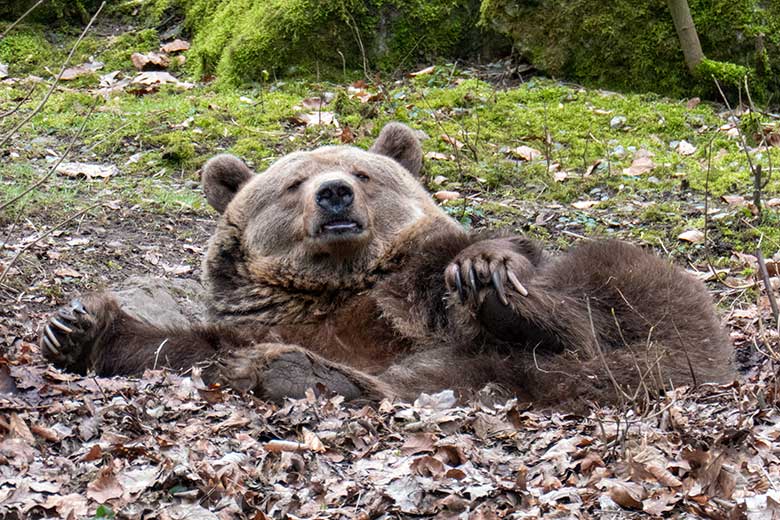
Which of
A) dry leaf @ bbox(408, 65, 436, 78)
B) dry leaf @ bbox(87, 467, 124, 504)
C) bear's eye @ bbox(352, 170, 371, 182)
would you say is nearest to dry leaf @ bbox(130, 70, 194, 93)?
dry leaf @ bbox(408, 65, 436, 78)

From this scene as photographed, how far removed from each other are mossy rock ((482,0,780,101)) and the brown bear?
637 centimetres

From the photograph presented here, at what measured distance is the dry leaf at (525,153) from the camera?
11141 mm

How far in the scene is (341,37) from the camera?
532 inches

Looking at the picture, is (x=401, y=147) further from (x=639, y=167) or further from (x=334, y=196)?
(x=639, y=167)

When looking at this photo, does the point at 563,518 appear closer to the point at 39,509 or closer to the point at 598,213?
the point at 39,509

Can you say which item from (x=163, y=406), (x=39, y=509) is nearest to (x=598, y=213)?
(x=163, y=406)

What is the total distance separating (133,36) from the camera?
1505cm

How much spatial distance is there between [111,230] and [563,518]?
6.53 m

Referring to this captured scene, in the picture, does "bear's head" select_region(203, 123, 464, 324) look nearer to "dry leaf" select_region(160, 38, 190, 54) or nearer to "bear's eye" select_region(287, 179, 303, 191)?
"bear's eye" select_region(287, 179, 303, 191)

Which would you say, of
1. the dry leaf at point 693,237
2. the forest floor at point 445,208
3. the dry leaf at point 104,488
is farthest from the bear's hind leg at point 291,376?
the dry leaf at point 693,237

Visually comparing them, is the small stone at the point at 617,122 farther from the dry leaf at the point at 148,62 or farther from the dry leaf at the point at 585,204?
the dry leaf at the point at 148,62

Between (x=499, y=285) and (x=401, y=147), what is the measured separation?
2.33 meters

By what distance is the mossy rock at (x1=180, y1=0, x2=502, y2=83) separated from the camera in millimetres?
13344

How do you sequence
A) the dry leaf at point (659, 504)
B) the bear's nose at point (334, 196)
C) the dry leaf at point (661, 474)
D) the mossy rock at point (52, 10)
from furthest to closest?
the mossy rock at point (52, 10) → the bear's nose at point (334, 196) → the dry leaf at point (661, 474) → the dry leaf at point (659, 504)
